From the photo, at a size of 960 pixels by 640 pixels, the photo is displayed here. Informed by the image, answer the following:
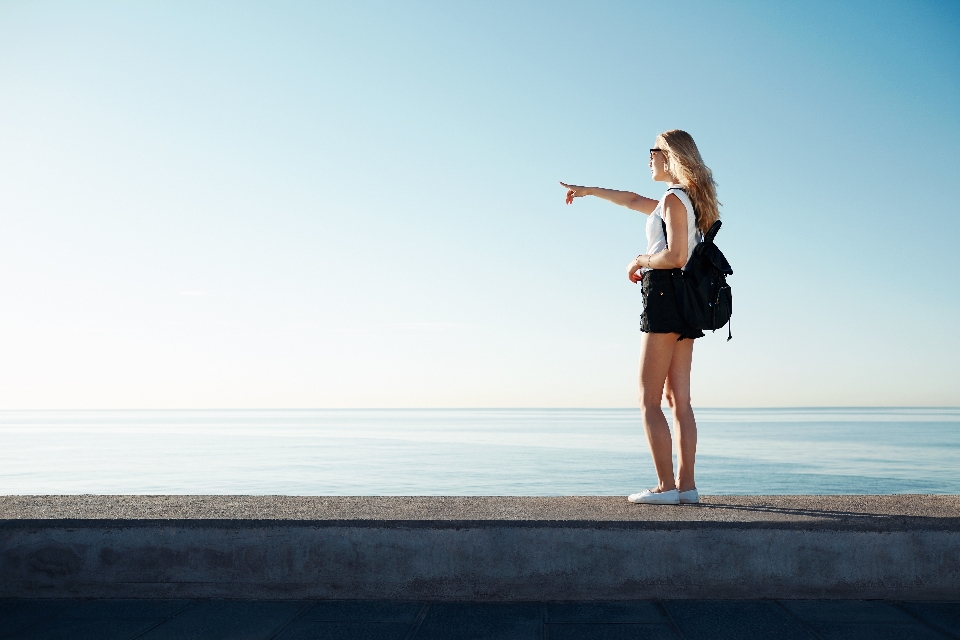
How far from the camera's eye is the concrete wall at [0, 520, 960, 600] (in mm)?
2705

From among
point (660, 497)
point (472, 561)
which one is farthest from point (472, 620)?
point (660, 497)

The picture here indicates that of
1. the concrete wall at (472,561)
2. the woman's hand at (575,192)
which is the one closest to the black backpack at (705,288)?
the woman's hand at (575,192)

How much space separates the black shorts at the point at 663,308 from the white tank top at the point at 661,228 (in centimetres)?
11

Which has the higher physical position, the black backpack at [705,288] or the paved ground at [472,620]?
the black backpack at [705,288]

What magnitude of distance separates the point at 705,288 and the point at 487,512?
144 centimetres

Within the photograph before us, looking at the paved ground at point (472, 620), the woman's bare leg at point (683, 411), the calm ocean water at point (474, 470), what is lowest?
the calm ocean water at point (474, 470)

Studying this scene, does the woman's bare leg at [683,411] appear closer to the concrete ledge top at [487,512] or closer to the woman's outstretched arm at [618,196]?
the concrete ledge top at [487,512]

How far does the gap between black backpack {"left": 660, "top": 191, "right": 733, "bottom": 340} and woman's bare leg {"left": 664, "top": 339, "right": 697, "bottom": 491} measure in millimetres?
179

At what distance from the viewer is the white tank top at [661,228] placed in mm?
3402

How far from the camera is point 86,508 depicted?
3.20 metres

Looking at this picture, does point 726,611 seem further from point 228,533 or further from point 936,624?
point 228,533

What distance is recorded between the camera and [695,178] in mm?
3428

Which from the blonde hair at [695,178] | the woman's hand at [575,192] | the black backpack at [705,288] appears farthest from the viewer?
the woman's hand at [575,192]

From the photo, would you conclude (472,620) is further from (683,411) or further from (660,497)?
(683,411)
